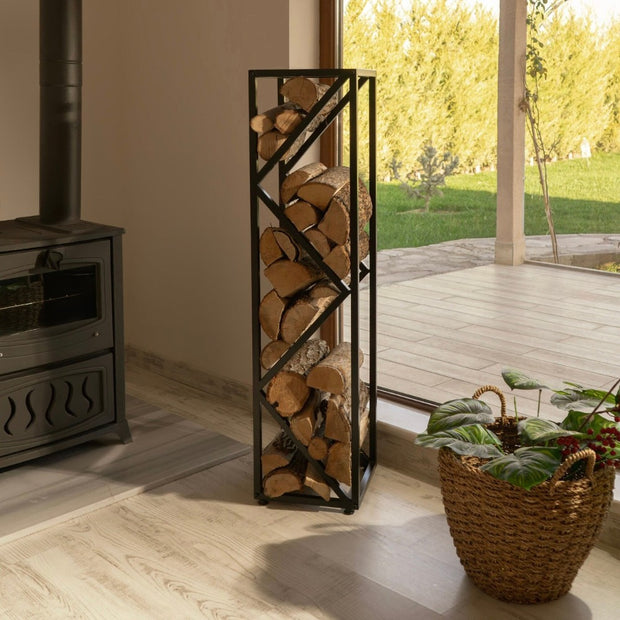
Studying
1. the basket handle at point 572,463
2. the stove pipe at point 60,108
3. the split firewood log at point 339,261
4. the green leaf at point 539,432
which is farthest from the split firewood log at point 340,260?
the stove pipe at point 60,108

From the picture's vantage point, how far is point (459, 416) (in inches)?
98.2

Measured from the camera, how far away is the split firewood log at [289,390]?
294cm

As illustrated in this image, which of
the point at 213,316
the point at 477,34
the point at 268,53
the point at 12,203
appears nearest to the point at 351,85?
the point at 477,34

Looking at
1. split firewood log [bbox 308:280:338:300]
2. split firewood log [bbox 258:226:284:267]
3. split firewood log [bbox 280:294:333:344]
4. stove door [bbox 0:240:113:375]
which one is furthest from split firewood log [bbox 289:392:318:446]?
stove door [bbox 0:240:113:375]

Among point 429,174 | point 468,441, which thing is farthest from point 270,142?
point 468,441

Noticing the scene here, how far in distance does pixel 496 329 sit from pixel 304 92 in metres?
1.05

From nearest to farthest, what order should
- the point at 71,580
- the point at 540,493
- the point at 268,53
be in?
the point at 540,493, the point at 71,580, the point at 268,53

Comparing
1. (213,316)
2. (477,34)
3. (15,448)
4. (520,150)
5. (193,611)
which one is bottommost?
(193,611)

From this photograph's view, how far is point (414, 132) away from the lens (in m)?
3.23

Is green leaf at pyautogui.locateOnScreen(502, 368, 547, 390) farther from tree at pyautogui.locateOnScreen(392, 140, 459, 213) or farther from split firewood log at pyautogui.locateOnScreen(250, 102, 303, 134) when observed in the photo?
split firewood log at pyautogui.locateOnScreen(250, 102, 303, 134)

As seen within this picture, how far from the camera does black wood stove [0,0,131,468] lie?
312 centimetres

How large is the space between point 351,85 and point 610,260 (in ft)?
3.11

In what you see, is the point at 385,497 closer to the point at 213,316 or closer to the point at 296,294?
the point at 296,294

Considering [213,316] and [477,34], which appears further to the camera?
[213,316]
